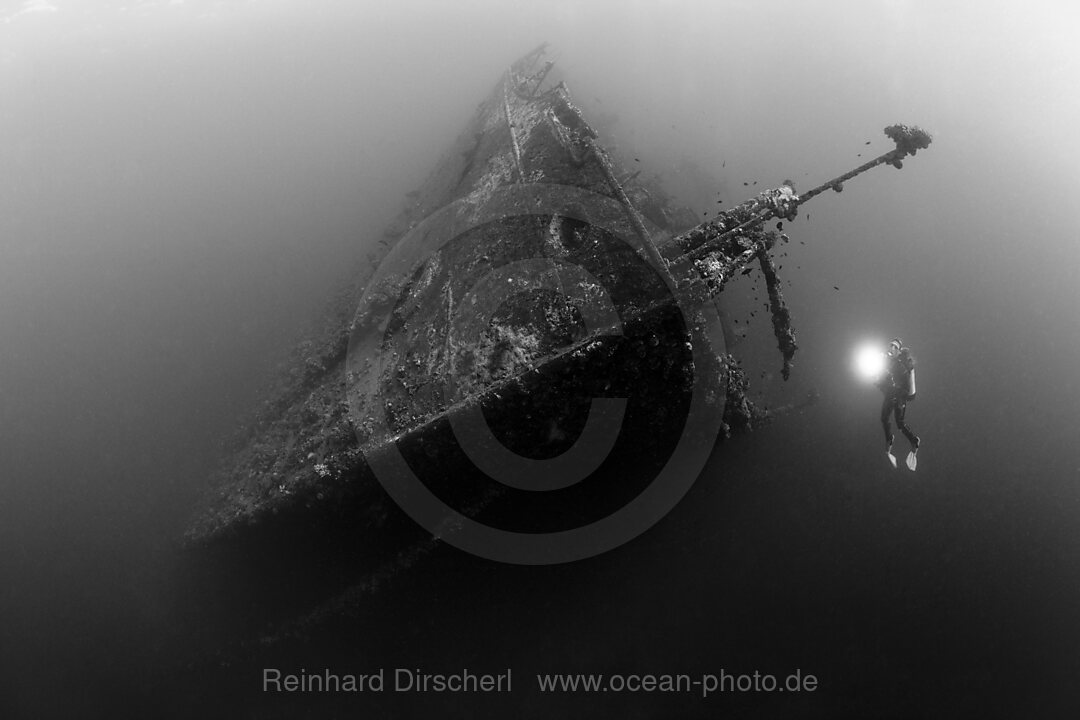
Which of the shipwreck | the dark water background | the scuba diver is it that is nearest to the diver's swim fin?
the scuba diver

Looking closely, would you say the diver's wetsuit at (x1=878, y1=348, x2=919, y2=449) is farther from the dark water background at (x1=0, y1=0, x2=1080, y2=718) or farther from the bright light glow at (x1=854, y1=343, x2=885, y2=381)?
the bright light glow at (x1=854, y1=343, x2=885, y2=381)

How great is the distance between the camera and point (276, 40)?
20.7 meters

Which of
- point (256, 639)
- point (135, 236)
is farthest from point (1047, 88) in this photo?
point (135, 236)

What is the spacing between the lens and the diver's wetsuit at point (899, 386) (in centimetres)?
730

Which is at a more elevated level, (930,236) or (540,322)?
(930,236)

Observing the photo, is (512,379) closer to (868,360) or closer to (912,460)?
(912,460)

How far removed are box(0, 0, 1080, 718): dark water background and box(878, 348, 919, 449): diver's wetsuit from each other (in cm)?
91

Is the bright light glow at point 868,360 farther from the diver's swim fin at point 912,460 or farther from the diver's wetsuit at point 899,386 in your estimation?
the diver's swim fin at point 912,460

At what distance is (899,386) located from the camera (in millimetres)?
7547

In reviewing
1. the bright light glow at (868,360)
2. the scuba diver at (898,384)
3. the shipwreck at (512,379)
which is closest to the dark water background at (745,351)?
the bright light glow at (868,360)

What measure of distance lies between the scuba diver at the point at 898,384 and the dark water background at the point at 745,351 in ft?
2.54

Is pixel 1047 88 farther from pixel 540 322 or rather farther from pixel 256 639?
pixel 256 639

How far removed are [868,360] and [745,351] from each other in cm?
270

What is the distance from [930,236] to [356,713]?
1650 cm
